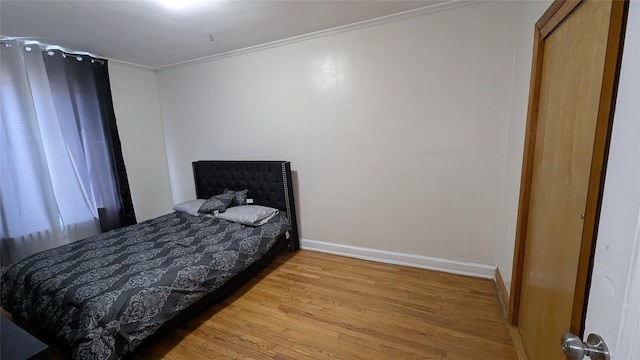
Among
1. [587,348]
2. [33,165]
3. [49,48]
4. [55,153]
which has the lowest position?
[587,348]

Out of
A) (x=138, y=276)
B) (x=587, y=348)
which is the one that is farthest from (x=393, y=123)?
(x=138, y=276)

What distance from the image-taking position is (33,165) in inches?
104

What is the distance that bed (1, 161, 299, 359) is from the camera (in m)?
1.52

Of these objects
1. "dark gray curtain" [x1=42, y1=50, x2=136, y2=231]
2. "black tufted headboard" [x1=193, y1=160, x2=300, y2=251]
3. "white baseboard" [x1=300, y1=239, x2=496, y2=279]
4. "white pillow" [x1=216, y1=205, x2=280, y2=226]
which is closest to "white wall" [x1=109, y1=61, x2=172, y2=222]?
"dark gray curtain" [x1=42, y1=50, x2=136, y2=231]

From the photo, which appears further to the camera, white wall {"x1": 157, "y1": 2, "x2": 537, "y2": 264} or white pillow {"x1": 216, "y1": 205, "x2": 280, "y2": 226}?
white pillow {"x1": 216, "y1": 205, "x2": 280, "y2": 226}

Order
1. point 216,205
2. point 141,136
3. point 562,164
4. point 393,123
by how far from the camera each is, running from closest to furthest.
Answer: point 562,164, point 393,123, point 216,205, point 141,136

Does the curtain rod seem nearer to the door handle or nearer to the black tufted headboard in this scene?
the black tufted headboard

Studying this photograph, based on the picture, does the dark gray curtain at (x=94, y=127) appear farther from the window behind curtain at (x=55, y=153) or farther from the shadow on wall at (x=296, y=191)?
the shadow on wall at (x=296, y=191)

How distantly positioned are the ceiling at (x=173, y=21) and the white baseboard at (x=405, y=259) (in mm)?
2417

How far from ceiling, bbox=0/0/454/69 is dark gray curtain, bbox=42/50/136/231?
231 millimetres

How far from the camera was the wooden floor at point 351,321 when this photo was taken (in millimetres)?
1714

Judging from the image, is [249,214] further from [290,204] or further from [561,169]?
[561,169]

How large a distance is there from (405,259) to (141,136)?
3958 millimetres

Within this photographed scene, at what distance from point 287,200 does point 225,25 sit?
1.93 metres
